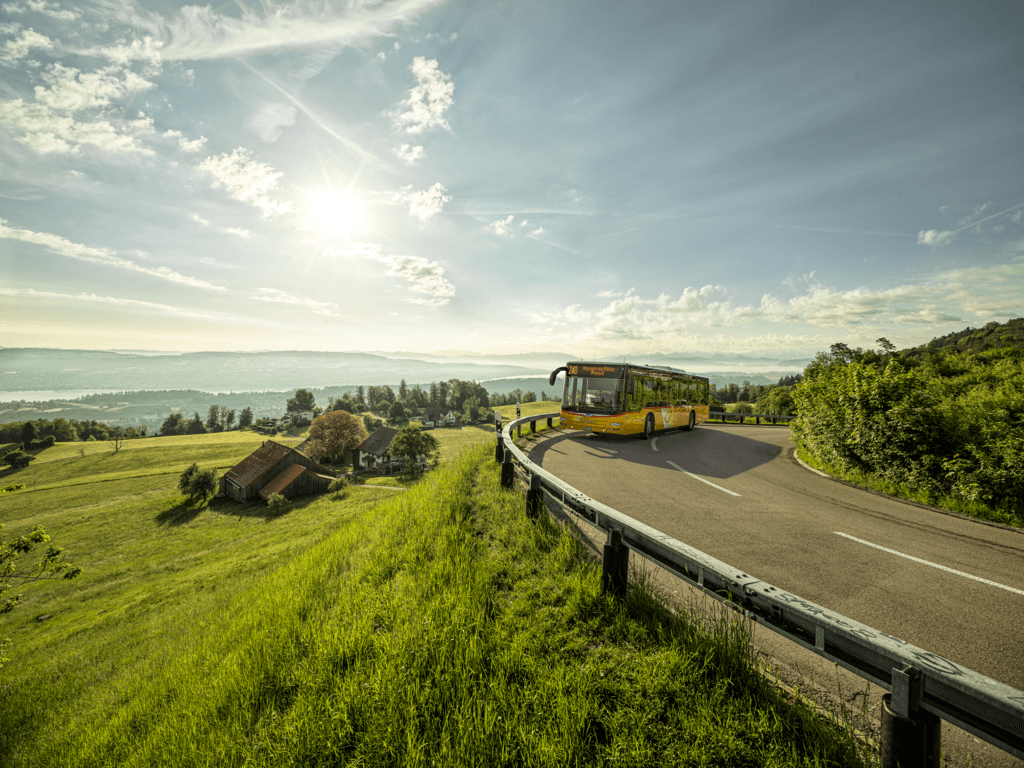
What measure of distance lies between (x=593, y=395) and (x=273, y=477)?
1676 inches

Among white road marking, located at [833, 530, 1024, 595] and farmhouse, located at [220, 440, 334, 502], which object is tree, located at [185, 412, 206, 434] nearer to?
farmhouse, located at [220, 440, 334, 502]

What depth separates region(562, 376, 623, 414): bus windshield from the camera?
14602mm

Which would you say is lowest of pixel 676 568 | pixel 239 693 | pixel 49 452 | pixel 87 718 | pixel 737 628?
pixel 49 452

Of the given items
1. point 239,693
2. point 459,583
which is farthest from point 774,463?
point 239,693

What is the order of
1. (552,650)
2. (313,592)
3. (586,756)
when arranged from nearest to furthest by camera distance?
1. (586,756)
2. (552,650)
3. (313,592)

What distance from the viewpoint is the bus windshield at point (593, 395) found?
14.6 meters

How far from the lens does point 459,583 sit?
13.5 feet

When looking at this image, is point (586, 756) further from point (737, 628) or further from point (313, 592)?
point (313, 592)

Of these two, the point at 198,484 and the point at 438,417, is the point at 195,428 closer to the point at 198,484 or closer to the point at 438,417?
the point at 438,417

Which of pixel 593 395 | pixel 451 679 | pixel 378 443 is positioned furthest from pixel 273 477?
pixel 451 679

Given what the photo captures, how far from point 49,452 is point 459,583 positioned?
Answer: 119211 mm

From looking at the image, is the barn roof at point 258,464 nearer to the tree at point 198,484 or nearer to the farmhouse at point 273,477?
the farmhouse at point 273,477

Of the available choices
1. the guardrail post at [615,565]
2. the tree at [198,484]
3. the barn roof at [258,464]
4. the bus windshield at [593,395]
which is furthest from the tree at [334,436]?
the guardrail post at [615,565]

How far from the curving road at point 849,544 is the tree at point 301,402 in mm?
131490
